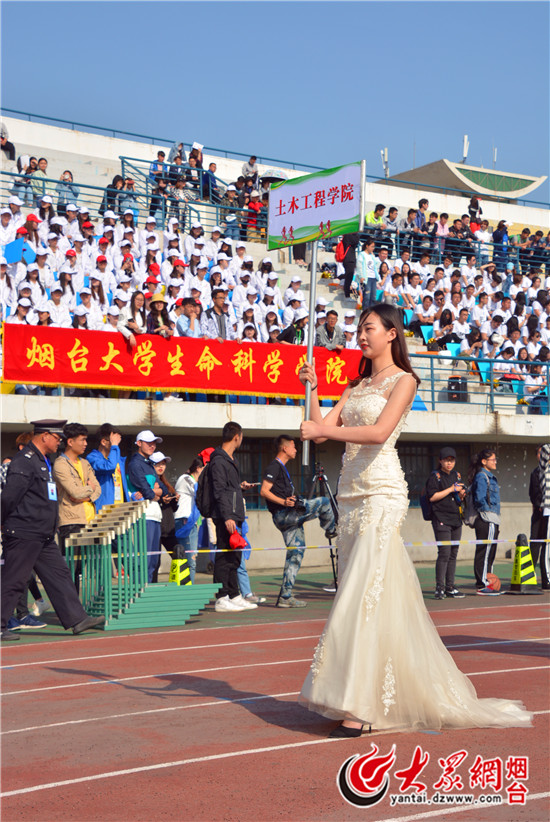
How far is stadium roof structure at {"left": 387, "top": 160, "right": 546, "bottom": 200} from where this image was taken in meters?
40.3

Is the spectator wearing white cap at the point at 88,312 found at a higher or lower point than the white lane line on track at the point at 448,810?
higher

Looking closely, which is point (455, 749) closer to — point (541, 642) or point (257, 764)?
point (257, 764)

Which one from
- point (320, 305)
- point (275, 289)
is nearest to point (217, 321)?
point (275, 289)

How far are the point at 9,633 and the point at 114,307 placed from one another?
303 inches

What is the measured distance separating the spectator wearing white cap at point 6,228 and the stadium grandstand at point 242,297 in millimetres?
47

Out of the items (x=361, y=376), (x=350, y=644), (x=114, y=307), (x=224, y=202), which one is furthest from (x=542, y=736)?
(x=224, y=202)

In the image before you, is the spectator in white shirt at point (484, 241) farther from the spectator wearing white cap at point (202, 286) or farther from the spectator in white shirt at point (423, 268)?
the spectator wearing white cap at point (202, 286)

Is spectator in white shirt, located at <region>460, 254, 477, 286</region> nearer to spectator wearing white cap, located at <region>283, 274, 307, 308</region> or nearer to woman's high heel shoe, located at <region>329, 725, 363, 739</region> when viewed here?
spectator wearing white cap, located at <region>283, 274, 307, 308</region>

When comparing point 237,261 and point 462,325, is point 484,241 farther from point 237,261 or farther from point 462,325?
point 237,261

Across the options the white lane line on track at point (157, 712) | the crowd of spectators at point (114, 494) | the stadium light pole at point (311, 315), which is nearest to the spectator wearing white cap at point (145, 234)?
the crowd of spectators at point (114, 494)

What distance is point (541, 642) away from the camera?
9.41m

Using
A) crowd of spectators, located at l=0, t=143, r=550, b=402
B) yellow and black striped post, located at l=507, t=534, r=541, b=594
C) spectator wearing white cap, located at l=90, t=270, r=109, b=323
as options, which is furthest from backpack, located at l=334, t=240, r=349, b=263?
yellow and black striped post, located at l=507, t=534, r=541, b=594

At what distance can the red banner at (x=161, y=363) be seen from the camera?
48.7ft

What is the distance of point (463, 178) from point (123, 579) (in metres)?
32.4
